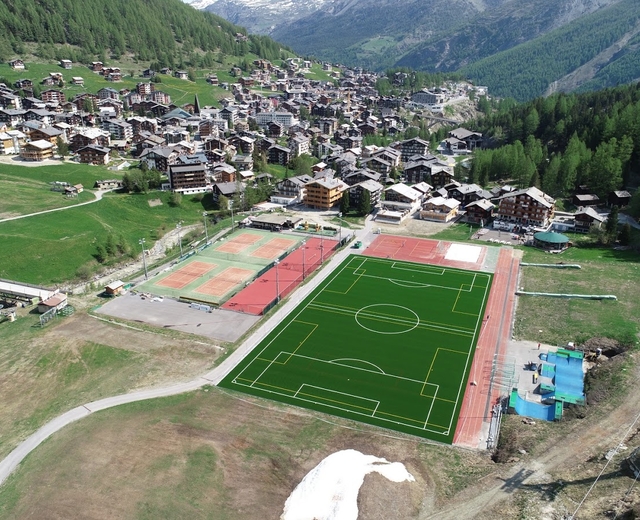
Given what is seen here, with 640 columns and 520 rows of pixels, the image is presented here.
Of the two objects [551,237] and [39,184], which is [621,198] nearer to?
[551,237]

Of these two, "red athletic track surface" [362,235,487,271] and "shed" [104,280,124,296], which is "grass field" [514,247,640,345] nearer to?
"red athletic track surface" [362,235,487,271]

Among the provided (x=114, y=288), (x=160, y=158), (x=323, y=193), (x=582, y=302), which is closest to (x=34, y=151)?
(x=160, y=158)

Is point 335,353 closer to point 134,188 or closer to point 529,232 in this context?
point 529,232

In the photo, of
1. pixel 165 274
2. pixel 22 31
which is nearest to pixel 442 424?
pixel 165 274

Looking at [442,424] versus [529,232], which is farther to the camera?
[529,232]

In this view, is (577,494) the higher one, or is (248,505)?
(577,494)

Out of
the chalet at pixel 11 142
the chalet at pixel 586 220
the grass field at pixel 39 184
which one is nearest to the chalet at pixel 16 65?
the chalet at pixel 11 142
